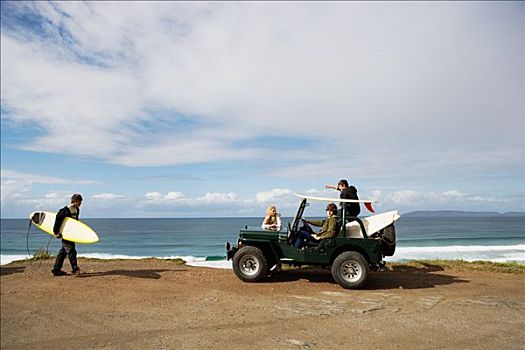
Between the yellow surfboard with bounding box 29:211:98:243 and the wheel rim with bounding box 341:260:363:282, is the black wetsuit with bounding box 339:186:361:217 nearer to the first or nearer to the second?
the wheel rim with bounding box 341:260:363:282

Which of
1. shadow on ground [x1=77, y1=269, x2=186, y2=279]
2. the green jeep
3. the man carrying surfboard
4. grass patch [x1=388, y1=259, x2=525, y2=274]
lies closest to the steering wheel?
the green jeep

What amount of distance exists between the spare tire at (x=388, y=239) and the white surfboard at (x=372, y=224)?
0.21m

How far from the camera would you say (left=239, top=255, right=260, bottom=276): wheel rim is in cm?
937

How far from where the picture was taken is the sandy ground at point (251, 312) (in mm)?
4543

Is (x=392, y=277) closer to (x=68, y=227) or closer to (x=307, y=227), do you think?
(x=307, y=227)

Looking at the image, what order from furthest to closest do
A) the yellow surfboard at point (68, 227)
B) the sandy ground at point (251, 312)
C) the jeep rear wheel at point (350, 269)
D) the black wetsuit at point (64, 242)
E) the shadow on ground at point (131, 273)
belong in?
the shadow on ground at point (131, 273) < the jeep rear wheel at point (350, 269) < the black wetsuit at point (64, 242) < the yellow surfboard at point (68, 227) < the sandy ground at point (251, 312)

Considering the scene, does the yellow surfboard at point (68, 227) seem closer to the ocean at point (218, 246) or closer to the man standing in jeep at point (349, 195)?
the ocean at point (218, 246)

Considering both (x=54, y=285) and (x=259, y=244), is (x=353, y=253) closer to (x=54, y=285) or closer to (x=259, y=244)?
(x=259, y=244)

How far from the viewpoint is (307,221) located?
9.59 metres

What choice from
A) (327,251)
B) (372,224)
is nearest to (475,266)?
(372,224)

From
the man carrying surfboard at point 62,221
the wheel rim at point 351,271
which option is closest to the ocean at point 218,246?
the man carrying surfboard at point 62,221

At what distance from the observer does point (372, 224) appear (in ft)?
30.4

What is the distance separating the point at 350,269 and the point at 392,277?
7.03 ft

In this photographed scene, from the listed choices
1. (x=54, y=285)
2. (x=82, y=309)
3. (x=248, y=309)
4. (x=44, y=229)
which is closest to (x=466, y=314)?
(x=248, y=309)
